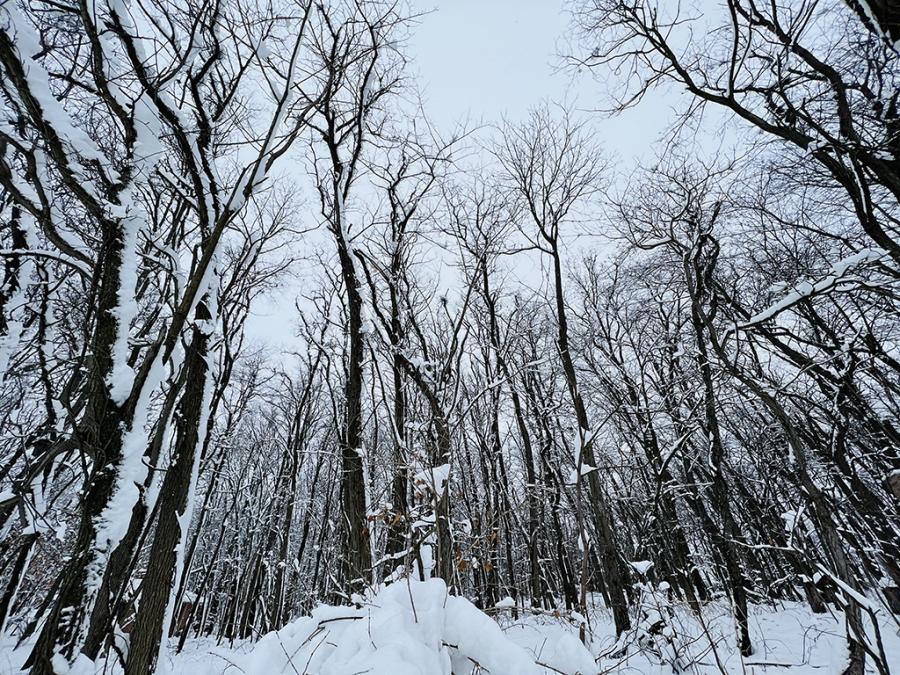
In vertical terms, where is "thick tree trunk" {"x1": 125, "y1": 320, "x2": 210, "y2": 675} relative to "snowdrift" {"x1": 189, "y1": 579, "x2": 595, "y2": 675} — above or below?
above

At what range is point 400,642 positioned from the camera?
121 centimetres

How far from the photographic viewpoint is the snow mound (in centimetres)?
119

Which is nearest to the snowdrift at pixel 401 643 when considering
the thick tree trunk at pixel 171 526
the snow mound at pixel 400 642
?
the snow mound at pixel 400 642

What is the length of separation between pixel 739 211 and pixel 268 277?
11.2 metres

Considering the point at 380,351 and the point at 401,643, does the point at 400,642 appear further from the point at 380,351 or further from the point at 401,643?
the point at 380,351

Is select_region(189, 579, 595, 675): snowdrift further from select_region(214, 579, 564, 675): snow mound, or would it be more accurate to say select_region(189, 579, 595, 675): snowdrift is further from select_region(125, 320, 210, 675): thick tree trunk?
select_region(125, 320, 210, 675): thick tree trunk

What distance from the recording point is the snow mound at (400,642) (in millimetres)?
1191

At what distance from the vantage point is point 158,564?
3.22 metres

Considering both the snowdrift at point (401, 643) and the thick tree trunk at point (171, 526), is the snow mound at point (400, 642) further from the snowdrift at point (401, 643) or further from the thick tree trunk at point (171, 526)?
the thick tree trunk at point (171, 526)

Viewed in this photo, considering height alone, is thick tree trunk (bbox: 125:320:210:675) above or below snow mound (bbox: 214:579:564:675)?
above

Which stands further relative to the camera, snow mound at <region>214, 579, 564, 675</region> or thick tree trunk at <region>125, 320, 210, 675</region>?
thick tree trunk at <region>125, 320, 210, 675</region>

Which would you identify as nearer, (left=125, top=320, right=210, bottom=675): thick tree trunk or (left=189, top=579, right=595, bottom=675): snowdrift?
(left=189, top=579, right=595, bottom=675): snowdrift

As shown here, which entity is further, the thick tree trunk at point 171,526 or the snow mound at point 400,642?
the thick tree trunk at point 171,526

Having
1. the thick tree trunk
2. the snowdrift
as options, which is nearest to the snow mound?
the snowdrift
